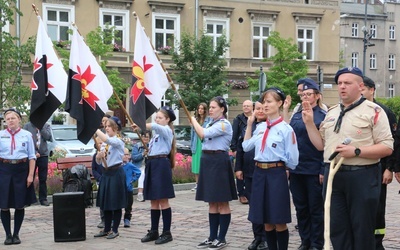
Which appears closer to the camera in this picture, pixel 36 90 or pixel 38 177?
pixel 36 90

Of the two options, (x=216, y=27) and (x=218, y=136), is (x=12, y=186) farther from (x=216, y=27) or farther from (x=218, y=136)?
(x=216, y=27)

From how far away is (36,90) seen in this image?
1019 centimetres

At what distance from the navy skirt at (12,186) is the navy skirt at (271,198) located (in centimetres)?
388

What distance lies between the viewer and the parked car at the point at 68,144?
20859mm

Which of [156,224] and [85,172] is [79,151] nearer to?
[85,172]

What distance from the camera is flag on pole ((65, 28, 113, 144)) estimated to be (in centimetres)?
984

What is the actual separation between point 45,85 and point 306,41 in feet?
103

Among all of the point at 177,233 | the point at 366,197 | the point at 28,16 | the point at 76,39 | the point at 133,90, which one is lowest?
the point at 177,233

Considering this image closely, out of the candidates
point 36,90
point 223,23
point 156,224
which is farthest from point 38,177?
point 223,23

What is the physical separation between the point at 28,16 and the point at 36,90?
22633 mm

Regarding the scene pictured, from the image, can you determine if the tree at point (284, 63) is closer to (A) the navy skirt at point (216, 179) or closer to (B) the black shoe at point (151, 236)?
(B) the black shoe at point (151, 236)

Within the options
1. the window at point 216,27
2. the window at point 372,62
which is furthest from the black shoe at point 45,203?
the window at point 372,62

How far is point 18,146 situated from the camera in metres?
9.82

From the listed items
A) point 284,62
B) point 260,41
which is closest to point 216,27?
point 260,41
